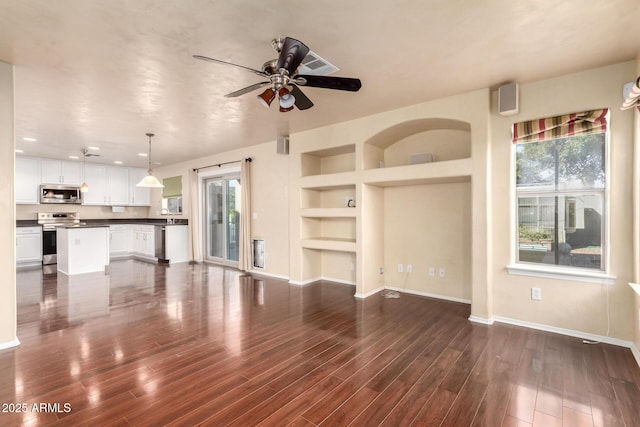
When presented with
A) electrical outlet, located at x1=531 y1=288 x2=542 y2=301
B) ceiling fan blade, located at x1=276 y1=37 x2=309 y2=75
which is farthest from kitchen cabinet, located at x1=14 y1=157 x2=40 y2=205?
electrical outlet, located at x1=531 y1=288 x2=542 y2=301

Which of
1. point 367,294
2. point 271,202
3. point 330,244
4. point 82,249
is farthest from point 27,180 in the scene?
point 367,294

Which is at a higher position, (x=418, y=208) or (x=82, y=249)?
(x=418, y=208)

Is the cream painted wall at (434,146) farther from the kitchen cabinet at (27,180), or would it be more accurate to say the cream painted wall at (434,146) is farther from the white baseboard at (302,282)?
the kitchen cabinet at (27,180)

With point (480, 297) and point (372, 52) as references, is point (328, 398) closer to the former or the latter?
point (480, 297)

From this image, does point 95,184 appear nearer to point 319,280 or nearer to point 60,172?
point 60,172

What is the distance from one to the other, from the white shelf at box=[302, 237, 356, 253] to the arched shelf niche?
1.24 metres

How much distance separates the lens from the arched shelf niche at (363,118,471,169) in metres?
4.17

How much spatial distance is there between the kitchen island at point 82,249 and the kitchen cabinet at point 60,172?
2050mm

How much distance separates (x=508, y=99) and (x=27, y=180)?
32.6 feet

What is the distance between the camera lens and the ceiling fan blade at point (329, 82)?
2.42 m

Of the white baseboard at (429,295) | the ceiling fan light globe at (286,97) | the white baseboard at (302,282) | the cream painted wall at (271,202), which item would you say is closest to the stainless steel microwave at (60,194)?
the cream painted wall at (271,202)

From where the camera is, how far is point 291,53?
2145mm

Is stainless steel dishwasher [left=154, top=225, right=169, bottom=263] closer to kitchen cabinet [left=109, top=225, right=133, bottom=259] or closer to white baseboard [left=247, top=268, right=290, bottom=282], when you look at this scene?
kitchen cabinet [left=109, top=225, right=133, bottom=259]

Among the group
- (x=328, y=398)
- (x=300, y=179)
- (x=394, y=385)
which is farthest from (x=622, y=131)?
(x=300, y=179)
